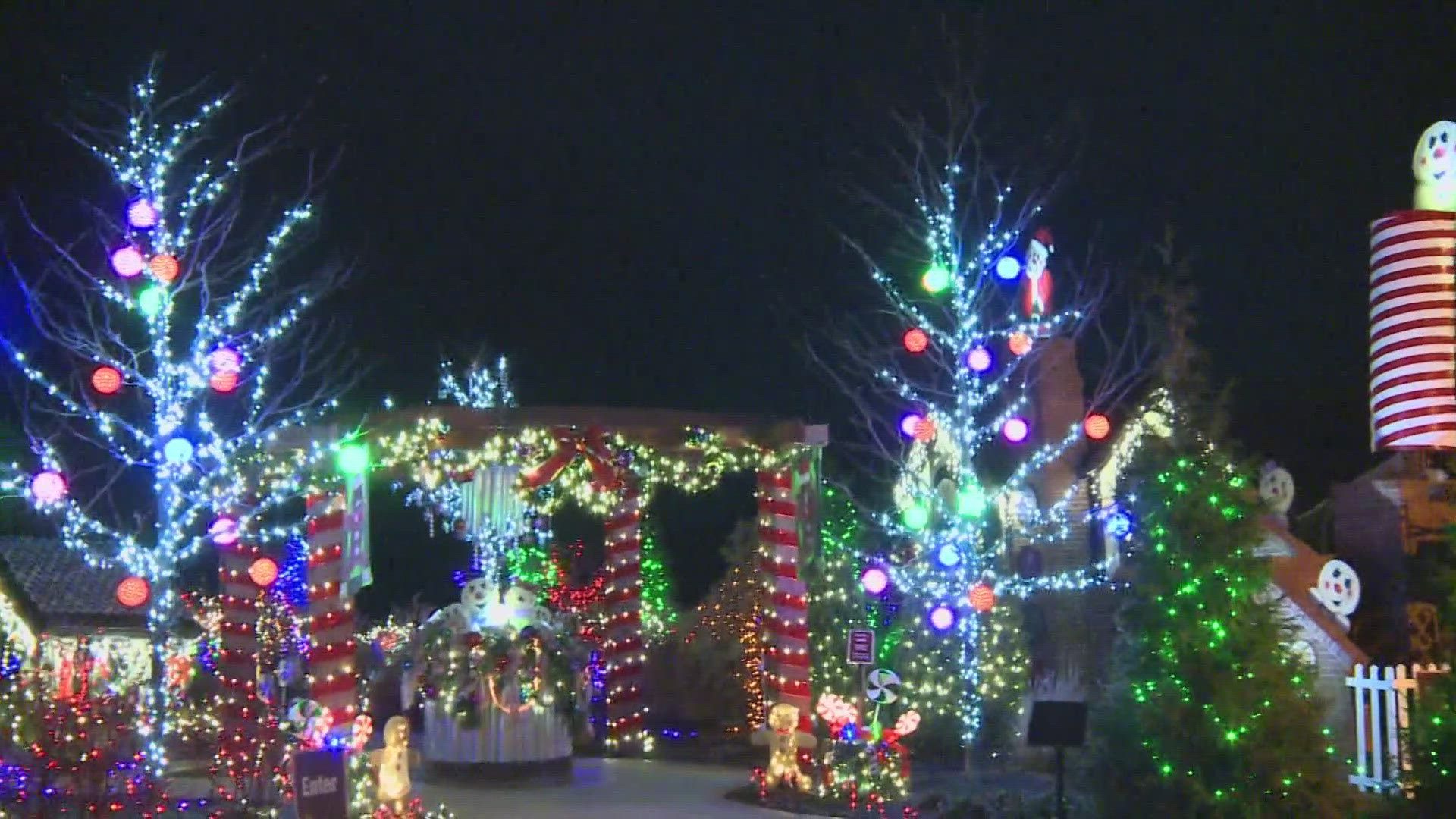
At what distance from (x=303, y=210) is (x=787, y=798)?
806cm

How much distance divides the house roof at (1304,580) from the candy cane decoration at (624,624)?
8.47m

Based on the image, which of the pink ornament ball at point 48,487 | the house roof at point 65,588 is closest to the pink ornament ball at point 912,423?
the pink ornament ball at point 48,487

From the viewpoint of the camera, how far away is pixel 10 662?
14.0 meters

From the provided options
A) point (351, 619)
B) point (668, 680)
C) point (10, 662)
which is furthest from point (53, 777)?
point (668, 680)

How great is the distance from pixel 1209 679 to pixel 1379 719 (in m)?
3.88

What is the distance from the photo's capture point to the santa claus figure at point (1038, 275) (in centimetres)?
2059

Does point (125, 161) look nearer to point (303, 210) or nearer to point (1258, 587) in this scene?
point (303, 210)

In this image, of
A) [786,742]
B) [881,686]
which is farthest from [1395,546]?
[786,742]

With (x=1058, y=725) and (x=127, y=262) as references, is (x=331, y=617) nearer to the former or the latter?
(x=127, y=262)

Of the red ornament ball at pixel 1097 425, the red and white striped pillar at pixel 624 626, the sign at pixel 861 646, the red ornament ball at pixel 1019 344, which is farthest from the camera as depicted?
the red and white striped pillar at pixel 624 626

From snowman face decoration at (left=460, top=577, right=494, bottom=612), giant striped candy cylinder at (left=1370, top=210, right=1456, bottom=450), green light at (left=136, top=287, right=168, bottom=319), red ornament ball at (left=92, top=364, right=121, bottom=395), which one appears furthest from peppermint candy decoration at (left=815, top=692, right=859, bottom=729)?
green light at (left=136, top=287, right=168, bottom=319)

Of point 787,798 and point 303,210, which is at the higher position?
point 303,210

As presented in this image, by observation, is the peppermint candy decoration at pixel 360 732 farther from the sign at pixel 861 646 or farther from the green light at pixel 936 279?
the green light at pixel 936 279

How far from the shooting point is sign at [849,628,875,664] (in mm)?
14070
